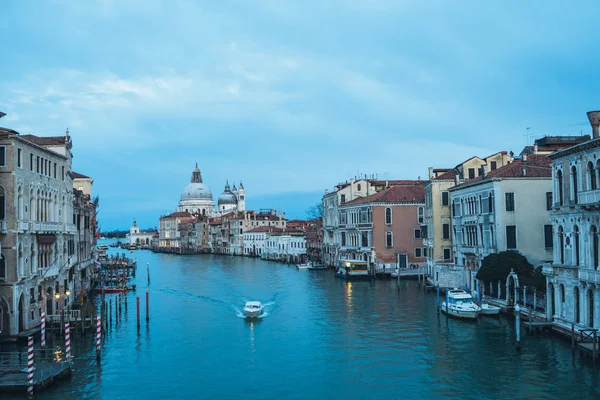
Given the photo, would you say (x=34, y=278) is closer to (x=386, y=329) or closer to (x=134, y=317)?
(x=134, y=317)

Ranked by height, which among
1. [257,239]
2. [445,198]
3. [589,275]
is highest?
[445,198]

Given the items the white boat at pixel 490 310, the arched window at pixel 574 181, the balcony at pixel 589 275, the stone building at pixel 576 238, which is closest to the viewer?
the balcony at pixel 589 275

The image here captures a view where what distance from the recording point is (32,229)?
22.0 m

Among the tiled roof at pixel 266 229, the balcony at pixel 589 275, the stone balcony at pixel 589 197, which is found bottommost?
the balcony at pixel 589 275

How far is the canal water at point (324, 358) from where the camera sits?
Answer: 54.7ft

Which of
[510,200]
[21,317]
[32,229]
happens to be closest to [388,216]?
[510,200]

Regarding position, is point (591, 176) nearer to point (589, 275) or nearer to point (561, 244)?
point (589, 275)

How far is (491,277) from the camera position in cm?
2728

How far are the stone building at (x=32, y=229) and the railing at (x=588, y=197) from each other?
1716 cm

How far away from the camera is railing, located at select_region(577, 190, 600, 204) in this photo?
18.4 metres

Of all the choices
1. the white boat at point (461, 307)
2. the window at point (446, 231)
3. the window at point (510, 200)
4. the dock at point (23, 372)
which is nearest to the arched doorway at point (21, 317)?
the dock at point (23, 372)

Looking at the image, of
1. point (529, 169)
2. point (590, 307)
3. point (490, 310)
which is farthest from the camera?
point (529, 169)

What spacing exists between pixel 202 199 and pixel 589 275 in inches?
5486

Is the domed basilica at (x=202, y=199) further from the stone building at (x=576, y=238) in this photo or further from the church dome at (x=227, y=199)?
the stone building at (x=576, y=238)
